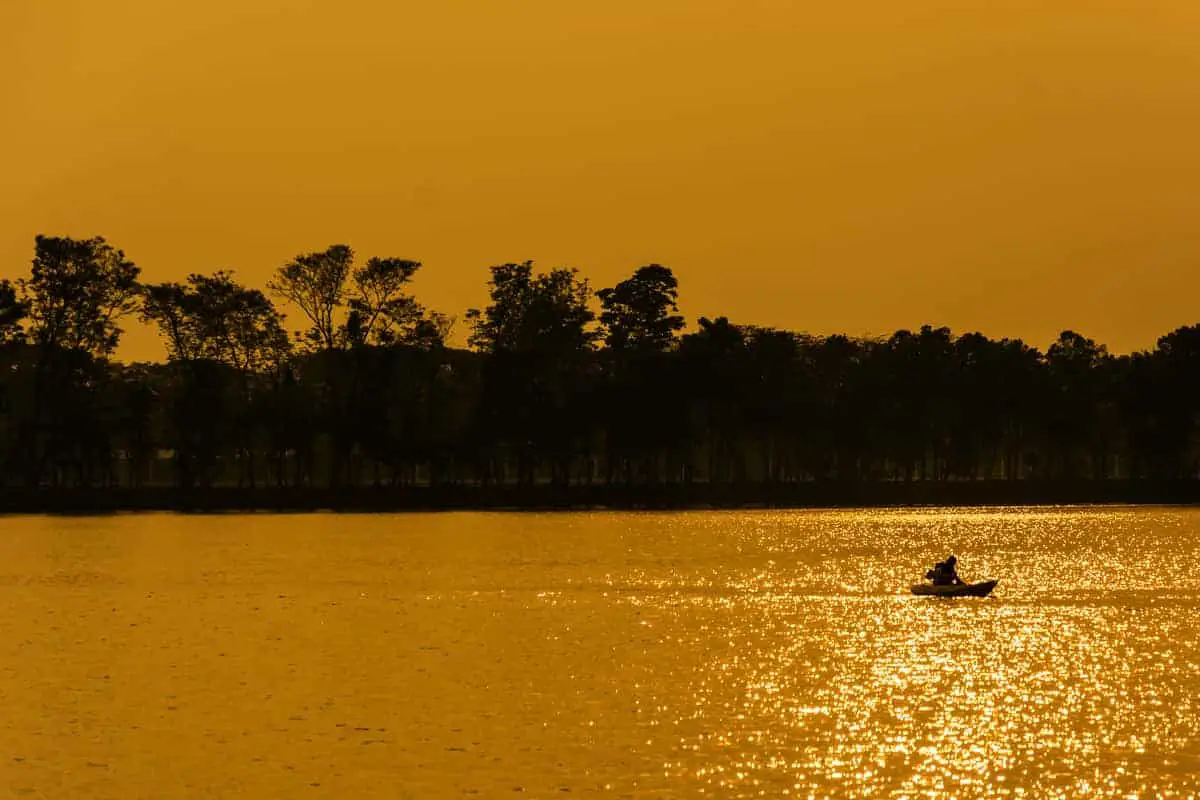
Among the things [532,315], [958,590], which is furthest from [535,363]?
[958,590]

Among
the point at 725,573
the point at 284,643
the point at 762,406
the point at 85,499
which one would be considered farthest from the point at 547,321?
the point at 284,643

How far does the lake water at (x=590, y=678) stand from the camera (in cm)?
4291

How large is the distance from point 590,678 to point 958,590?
3176cm

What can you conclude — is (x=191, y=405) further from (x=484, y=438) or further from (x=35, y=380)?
(x=484, y=438)

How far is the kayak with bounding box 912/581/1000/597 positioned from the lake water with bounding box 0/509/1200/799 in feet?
3.28

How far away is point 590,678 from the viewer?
196 feet

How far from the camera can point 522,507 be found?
197 m

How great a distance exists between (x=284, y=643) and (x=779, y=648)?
1754cm

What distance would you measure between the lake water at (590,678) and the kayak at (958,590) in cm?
100

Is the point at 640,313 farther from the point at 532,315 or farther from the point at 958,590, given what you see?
the point at 958,590

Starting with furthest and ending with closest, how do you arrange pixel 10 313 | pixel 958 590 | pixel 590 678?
pixel 10 313, pixel 958 590, pixel 590 678

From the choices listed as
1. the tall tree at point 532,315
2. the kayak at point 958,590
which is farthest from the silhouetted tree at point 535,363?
the kayak at point 958,590

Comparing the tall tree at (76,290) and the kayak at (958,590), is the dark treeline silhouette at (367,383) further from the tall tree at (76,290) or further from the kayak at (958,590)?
the kayak at (958,590)

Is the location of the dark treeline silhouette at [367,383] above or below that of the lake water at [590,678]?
above
